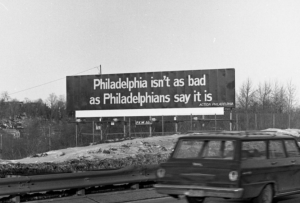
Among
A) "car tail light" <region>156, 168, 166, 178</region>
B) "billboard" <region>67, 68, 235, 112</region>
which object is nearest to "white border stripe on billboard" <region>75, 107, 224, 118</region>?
"billboard" <region>67, 68, 235, 112</region>

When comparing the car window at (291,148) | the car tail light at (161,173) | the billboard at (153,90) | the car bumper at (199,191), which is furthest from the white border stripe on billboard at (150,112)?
the car bumper at (199,191)

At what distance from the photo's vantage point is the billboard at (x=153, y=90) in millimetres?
38438

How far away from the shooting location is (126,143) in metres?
31.5

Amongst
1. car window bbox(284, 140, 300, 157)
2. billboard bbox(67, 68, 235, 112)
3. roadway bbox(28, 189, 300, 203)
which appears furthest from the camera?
billboard bbox(67, 68, 235, 112)

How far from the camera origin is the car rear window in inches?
388

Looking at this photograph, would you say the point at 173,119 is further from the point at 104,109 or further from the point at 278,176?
the point at 278,176

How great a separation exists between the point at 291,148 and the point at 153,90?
28361mm

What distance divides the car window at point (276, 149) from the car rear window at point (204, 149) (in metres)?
1.16

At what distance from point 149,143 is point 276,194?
68.3 feet

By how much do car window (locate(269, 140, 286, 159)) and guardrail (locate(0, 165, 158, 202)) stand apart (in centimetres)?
402

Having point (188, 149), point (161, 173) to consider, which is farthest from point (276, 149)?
point (161, 173)

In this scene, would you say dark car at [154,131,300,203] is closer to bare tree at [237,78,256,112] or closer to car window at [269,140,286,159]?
car window at [269,140,286,159]

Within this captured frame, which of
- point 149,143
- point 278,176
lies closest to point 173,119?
point 149,143

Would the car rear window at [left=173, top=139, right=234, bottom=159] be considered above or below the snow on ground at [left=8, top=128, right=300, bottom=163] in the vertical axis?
above
